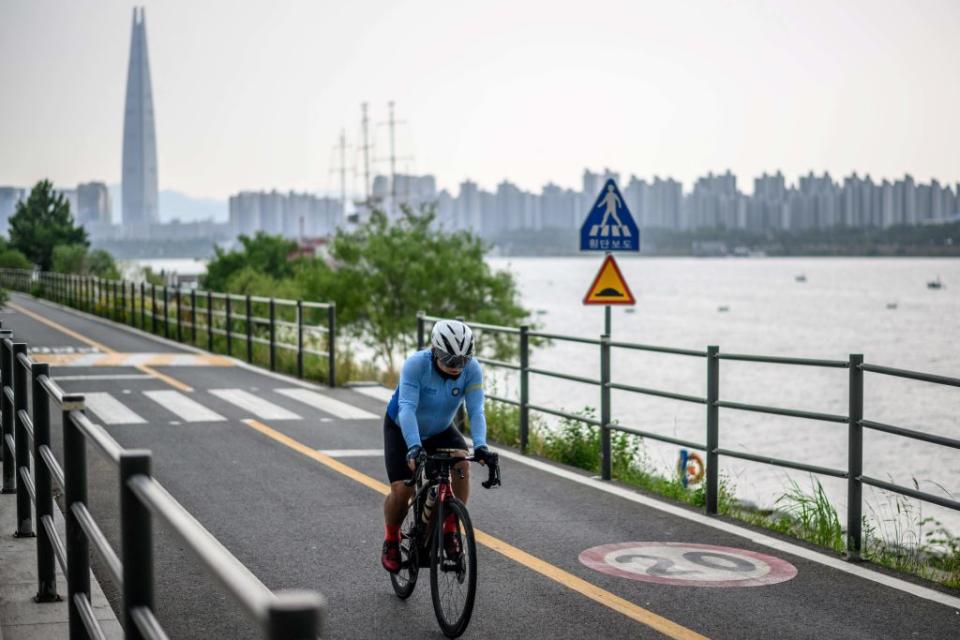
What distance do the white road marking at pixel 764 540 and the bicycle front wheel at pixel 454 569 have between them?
311 centimetres

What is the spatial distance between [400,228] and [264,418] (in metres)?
23.7

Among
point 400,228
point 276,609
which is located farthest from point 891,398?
point 276,609

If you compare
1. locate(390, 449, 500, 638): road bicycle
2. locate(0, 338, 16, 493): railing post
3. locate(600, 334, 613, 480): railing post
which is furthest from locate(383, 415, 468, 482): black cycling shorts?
locate(600, 334, 613, 480): railing post

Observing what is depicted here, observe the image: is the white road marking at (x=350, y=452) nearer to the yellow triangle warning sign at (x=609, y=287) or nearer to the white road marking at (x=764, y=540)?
the white road marking at (x=764, y=540)

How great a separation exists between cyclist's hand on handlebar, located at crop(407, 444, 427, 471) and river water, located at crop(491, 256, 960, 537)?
14.8ft

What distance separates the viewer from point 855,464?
8742 mm

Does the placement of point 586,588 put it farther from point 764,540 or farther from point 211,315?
point 211,315

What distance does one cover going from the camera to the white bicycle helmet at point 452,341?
643cm

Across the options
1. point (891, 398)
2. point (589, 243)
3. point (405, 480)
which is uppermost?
point (589, 243)

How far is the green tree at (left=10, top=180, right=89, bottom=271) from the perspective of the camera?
88938 millimetres

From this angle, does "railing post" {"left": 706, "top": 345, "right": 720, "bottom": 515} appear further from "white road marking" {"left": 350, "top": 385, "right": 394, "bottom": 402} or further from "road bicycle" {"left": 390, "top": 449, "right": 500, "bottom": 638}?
"white road marking" {"left": 350, "top": 385, "right": 394, "bottom": 402}

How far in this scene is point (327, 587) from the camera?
757 centimetres

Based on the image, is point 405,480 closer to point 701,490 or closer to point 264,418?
point 701,490

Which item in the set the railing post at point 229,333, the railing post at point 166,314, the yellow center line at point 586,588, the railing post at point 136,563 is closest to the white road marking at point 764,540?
the yellow center line at point 586,588
